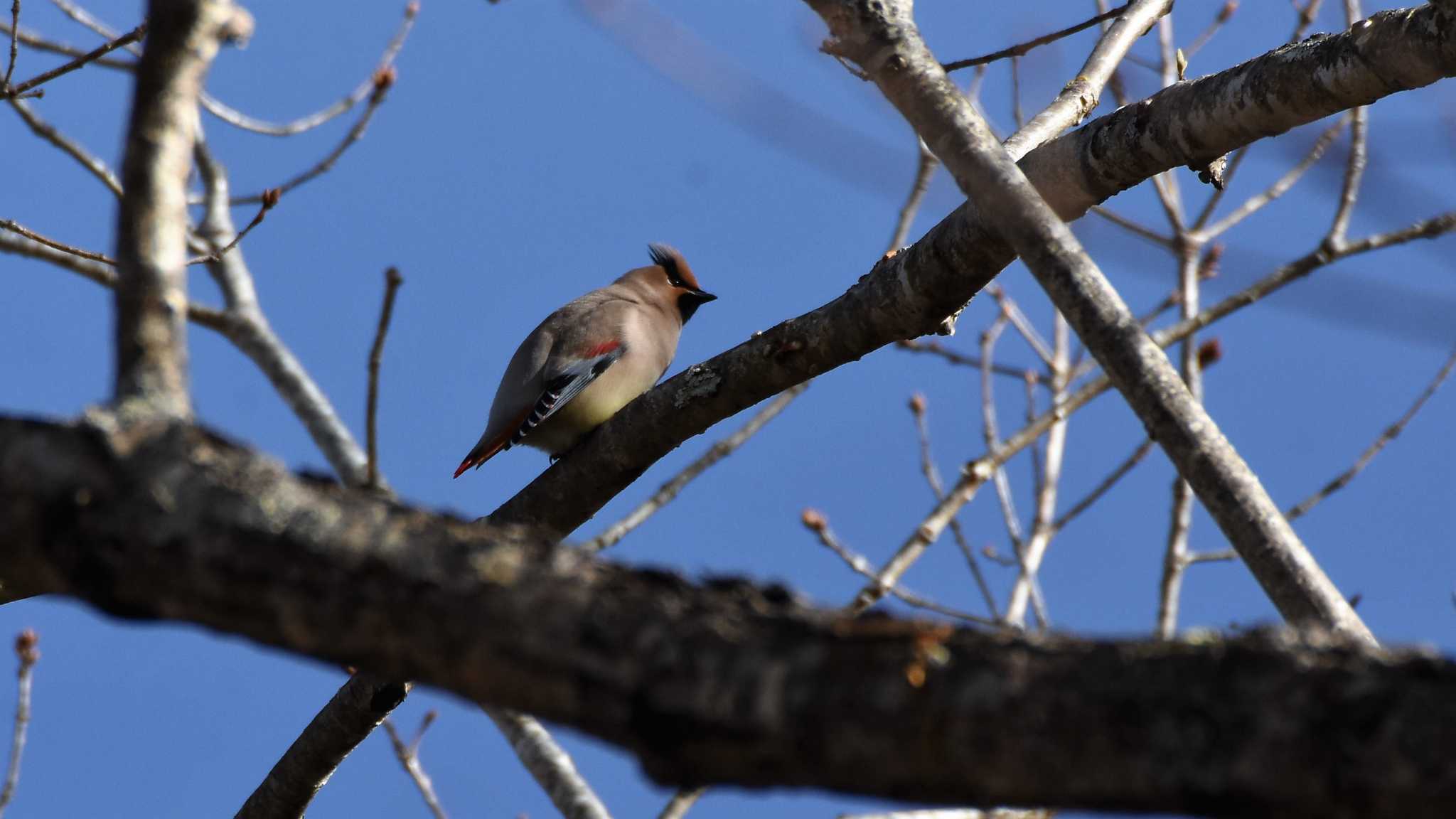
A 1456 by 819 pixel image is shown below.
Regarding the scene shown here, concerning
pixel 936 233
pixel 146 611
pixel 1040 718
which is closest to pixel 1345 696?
pixel 1040 718

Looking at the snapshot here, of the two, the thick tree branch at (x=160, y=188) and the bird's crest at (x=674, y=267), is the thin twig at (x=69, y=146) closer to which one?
the bird's crest at (x=674, y=267)

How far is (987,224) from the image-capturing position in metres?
3.04

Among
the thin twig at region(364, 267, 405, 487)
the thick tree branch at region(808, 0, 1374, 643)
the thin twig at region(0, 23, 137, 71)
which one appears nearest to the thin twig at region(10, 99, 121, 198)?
the thin twig at region(0, 23, 137, 71)

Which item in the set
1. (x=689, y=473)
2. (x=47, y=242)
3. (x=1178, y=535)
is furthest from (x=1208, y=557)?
(x=47, y=242)

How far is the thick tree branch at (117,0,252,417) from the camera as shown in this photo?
1.71 m

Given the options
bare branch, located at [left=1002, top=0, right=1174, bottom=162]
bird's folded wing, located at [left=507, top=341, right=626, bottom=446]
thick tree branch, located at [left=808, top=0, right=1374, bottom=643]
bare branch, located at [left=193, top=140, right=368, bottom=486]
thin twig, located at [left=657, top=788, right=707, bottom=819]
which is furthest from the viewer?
bare branch, located at [left=193, top=140, right=368, bottom=486]

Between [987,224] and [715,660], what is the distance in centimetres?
185

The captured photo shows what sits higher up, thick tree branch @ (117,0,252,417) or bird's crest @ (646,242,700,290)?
bird's crest @ (646,242,700,290)

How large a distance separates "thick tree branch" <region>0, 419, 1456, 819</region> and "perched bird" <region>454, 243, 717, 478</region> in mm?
3990

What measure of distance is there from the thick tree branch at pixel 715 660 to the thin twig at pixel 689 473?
343 centimetres

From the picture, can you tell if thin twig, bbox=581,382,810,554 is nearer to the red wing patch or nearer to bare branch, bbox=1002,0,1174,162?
the red wing patch

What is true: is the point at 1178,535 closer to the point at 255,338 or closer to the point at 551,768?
the point at 551,768

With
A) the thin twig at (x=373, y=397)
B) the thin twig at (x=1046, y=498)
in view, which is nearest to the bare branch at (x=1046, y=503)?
the thin twig at (x=1046, y=498)

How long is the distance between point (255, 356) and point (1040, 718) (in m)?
6.86
